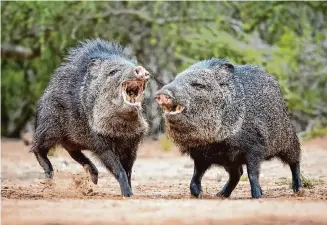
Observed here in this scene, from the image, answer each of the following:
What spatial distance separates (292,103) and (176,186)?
5524mm

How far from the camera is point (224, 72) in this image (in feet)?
22.9

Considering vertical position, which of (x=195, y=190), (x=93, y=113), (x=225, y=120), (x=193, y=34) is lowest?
(x=193, y=34)

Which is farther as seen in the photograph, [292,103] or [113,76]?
[292,103]

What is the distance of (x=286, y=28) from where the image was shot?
14.2 meters

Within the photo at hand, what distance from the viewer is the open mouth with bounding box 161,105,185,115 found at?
6.44 m

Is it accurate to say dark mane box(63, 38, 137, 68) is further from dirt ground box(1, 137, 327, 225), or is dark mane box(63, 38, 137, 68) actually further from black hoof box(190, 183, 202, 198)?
black hoof box(190, 183, 202, 198)

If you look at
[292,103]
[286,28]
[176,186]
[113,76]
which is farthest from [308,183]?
[286,28]

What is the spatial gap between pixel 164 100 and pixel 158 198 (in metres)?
0.76

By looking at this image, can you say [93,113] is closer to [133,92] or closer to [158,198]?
[133,92]

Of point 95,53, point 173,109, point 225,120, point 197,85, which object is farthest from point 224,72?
point 95,53

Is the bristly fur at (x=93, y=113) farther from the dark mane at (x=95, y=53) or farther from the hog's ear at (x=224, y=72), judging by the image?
the hog's ear at (x=224, y=72)

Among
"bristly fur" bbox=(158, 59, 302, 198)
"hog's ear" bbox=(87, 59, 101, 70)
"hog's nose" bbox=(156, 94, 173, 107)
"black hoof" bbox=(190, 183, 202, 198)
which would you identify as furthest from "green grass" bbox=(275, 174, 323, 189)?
"hog's ear" bbox=(87, 59, 101, 70)

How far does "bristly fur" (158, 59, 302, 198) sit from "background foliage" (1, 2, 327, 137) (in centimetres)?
519

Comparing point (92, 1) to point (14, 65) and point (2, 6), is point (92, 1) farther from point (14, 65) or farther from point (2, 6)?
point (14, 65)
